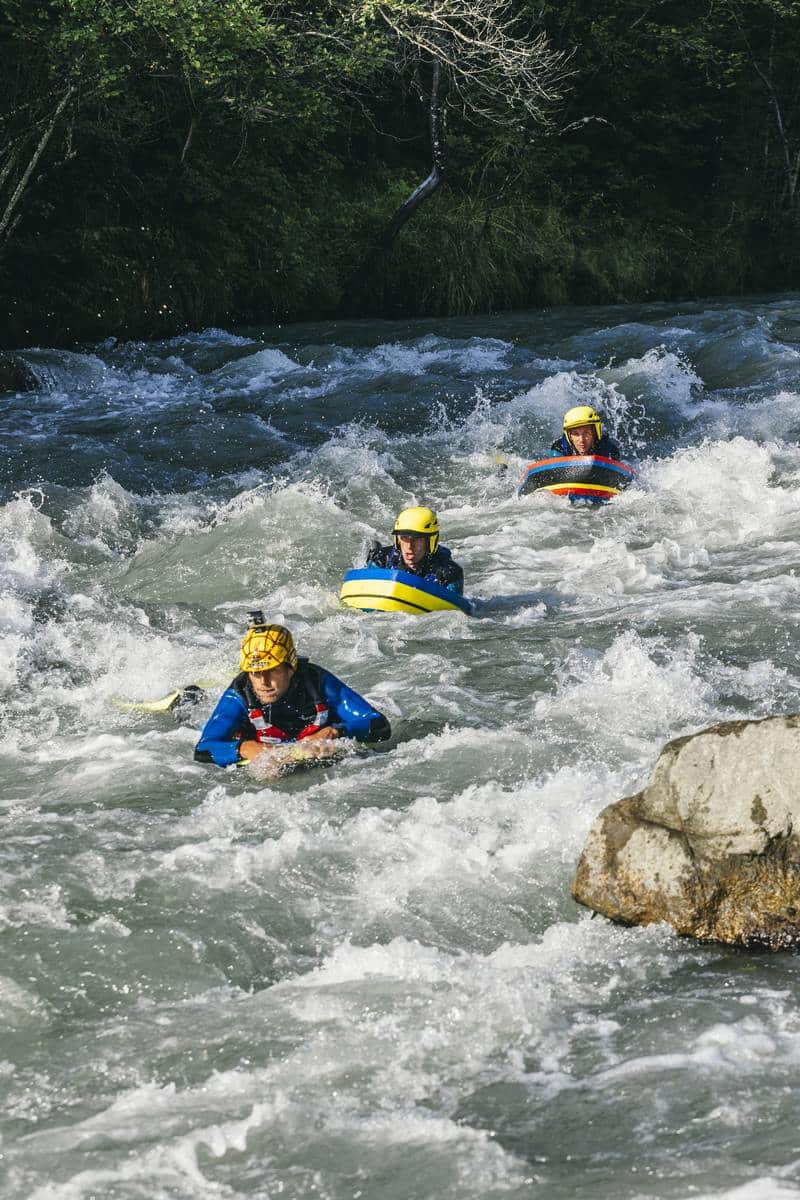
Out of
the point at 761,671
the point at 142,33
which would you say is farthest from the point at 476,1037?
the point at 142,33

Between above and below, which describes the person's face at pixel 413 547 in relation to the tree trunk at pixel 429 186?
below

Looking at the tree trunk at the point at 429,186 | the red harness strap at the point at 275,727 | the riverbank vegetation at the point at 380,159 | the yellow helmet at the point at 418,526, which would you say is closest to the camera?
the red harness strap at the point at 275,727

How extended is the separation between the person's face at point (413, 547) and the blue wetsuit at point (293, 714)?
8.09 feet

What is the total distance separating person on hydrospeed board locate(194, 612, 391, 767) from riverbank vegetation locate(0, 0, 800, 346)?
438 inches

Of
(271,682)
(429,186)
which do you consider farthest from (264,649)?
(429,186)

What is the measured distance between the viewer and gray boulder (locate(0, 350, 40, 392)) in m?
16.4

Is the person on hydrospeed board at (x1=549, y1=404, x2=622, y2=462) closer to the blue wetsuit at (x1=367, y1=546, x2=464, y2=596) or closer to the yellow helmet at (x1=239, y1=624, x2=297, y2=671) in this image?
the blue wetsuit at (x1=367, y1=546, x2=464, y2=596)

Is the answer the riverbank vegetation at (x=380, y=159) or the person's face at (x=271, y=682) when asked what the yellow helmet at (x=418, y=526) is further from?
the riverbank vegetation at (x=380, y=159)

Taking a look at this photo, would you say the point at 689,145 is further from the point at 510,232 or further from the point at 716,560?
the point at 716,560

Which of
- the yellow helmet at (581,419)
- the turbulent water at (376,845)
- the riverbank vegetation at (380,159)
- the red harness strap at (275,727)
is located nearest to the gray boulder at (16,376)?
the riverbank vegetation at (380,159)

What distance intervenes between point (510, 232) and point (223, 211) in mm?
5627

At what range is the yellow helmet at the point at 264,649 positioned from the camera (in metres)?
6.62

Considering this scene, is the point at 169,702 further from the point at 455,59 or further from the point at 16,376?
the point at 455,59

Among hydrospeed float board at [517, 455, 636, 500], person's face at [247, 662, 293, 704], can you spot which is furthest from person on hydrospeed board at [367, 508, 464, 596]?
hydrospeed float board at [517, 455, 636, 500]
